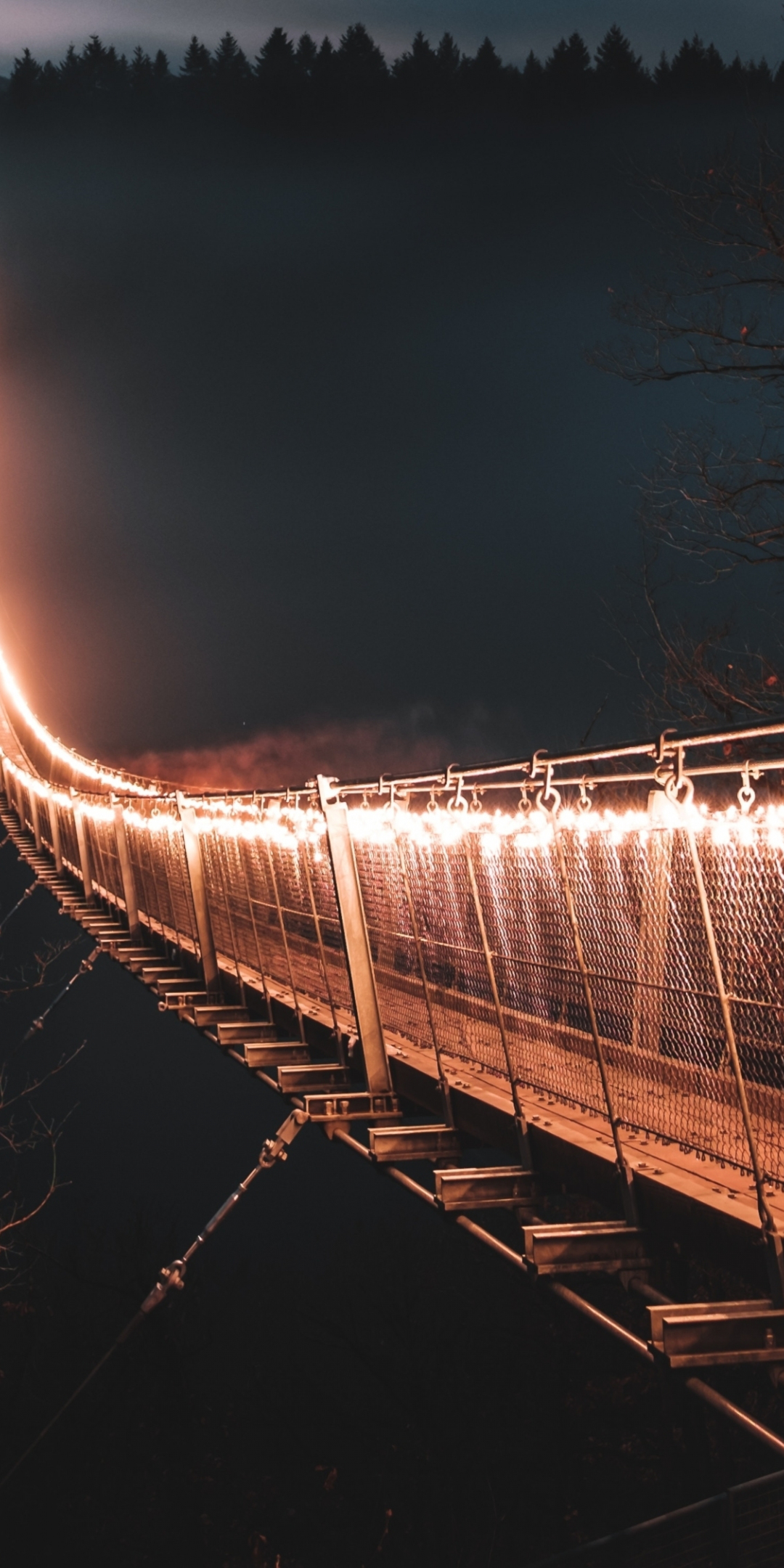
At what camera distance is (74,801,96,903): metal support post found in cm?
1739

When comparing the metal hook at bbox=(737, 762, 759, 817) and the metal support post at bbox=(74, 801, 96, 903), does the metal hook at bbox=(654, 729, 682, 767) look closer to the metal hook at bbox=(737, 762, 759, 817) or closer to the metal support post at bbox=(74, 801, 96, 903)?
the metal hook at bbox=(737, 762, 759, 817)

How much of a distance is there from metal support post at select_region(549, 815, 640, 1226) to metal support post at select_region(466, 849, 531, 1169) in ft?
1.89

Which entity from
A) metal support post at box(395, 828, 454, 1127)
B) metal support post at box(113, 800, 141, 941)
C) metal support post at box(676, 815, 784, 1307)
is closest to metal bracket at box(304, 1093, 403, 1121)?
metal support post at box(395, 828, 454, 1127)

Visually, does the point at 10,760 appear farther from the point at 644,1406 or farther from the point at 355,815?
the point at 355,815

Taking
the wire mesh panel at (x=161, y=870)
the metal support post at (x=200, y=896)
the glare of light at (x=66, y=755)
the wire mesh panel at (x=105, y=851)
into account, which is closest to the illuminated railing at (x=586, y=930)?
the metal support post at (x=200, y=896)

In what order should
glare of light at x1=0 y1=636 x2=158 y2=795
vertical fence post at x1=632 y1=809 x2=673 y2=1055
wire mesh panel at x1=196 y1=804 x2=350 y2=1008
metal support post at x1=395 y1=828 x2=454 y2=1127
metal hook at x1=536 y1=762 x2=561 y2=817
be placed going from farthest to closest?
glare of light at x1=0 y1=636 x2=158 y2=795 → wire mesh panel at x1=196 y1=804 x2=350 y2=1008 → metal support post at x1=395 y1=828 x2=454 y2=1127 → metal hook at x1=536 y1=762 x2=561 y2=817 → vertical fence post at x1=632 y1=809 x2=673 y2=1055

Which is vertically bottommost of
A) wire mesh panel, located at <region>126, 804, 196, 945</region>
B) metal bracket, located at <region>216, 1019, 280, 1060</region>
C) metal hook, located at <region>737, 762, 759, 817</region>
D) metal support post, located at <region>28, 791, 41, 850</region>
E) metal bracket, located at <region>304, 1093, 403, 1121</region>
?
metal bracket, located at <region>304, 1093, 403, 1121</region>

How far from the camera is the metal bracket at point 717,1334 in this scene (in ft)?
11.1

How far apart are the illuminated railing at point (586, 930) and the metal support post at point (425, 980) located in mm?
16

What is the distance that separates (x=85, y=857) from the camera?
688 inches

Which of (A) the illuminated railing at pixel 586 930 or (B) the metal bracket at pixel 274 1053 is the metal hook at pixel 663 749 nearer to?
(A) the illuminated railing at pixel 586 930

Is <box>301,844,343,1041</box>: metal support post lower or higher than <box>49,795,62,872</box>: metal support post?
lower

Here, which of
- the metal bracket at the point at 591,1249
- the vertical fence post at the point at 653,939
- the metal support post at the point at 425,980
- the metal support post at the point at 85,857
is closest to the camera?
the vertical fence post at the point at 653,939

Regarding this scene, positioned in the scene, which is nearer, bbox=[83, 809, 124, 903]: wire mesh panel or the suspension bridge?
the suspension bridge
